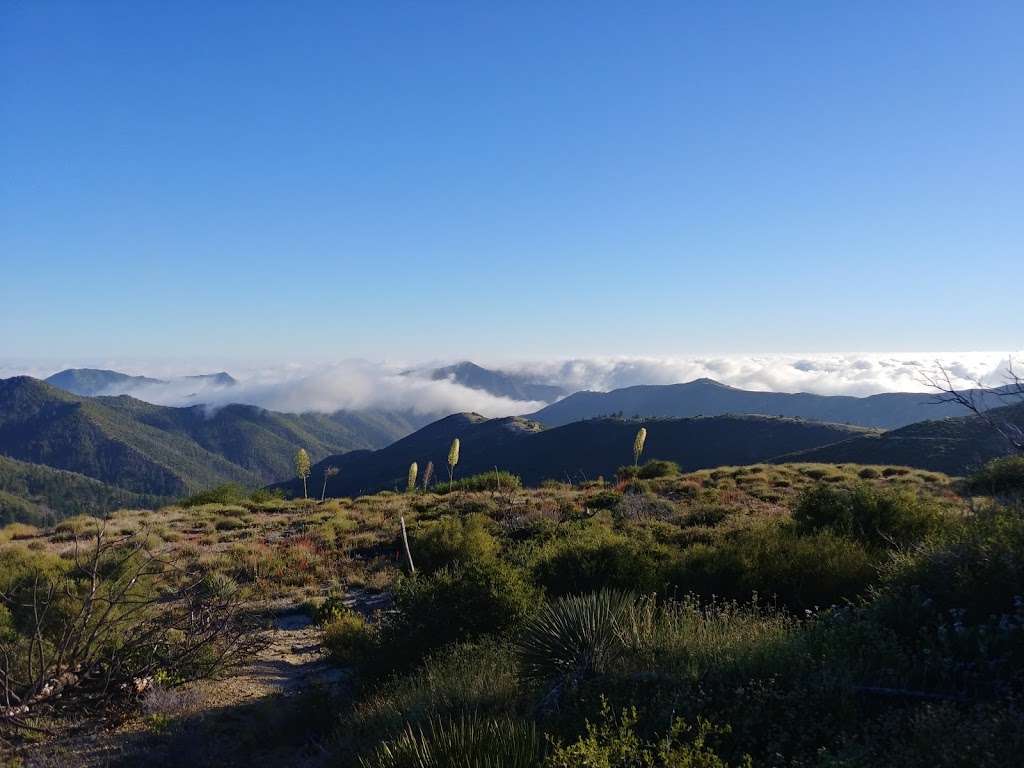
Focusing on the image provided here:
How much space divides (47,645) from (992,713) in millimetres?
9708

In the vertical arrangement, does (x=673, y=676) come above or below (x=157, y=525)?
above

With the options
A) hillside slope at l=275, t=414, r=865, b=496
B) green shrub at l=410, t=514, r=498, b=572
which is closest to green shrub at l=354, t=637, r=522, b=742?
green shrub at l=410, t=514, r=498, b=572

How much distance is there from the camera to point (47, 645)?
7.47m

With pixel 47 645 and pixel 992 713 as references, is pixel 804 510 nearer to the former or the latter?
pixel 992 713

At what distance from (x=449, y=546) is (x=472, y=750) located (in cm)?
948

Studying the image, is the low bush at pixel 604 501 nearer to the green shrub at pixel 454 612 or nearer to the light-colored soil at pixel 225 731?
the green shrub at pixel 454 612

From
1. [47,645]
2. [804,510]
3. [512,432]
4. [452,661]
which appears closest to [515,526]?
[804,510]

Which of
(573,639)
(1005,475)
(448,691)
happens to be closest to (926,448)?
(1005,475)

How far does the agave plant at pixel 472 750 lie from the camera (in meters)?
3.64

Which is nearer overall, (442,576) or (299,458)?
(442,576)

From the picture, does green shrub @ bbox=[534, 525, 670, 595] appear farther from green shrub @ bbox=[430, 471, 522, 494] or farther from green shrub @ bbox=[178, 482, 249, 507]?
green shrub @ bbox=[178, 482, 249, 507]

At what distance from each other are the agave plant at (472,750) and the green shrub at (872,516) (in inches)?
278

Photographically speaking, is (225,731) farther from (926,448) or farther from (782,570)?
(926,448)

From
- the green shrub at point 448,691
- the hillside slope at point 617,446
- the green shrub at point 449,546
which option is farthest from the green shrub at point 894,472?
the hillside slope at point 617,446
